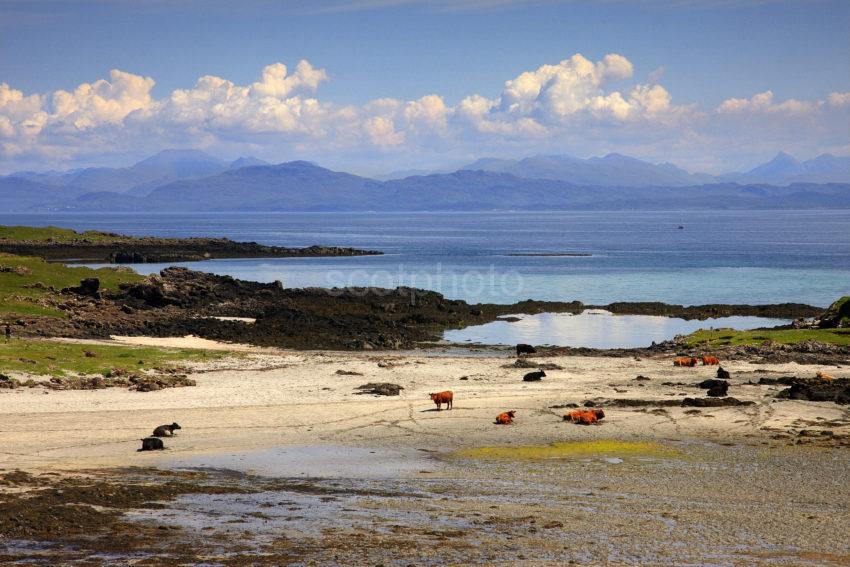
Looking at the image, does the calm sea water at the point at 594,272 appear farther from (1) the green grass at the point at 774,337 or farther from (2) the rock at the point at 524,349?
(2) the rock at the point at 524,349

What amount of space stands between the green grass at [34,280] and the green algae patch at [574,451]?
3356 cm

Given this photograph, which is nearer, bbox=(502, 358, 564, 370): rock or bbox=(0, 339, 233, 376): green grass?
bbox=(0, 339, 233, 376): green grass

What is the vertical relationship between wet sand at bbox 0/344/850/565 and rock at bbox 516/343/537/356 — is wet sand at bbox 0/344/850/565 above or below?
below

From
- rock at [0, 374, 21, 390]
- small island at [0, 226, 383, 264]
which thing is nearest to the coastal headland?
rock at [0, 374, 21, 390]

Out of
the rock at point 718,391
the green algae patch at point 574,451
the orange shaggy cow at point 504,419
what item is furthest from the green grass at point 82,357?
the rock at point 718,391

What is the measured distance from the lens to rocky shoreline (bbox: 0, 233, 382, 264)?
4469 inches

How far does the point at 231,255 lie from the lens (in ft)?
429

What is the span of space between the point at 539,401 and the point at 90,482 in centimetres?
1538

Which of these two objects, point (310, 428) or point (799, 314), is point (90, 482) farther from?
point (799, 314)

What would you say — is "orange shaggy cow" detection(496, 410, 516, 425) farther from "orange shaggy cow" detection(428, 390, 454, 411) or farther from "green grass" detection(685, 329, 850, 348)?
"green grass" detection(685, 329, 850, 348)

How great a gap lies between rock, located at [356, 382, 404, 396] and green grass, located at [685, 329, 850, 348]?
18.5 meters

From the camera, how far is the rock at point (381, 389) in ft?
104

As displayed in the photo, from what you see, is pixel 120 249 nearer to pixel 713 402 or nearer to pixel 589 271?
pixel 589 271

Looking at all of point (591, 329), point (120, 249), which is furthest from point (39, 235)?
point (591, 329)
